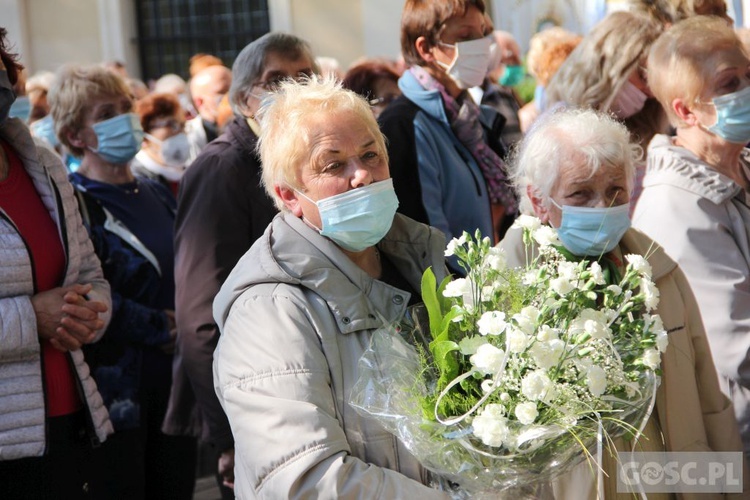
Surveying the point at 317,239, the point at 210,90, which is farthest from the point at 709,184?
the point at 210,90

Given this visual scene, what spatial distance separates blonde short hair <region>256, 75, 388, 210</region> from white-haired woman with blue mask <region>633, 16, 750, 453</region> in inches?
56.3

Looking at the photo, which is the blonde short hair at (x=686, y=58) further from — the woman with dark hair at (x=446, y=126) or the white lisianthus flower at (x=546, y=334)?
the white lisianthus flower at (x=546, y=334)

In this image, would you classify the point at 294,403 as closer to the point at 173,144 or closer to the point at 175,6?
the point at 173,144

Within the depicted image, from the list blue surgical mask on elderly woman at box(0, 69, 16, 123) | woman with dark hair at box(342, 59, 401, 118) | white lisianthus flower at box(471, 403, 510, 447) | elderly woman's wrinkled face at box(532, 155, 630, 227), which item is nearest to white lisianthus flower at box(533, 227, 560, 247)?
white lisianthus flower at box(471, 403, 510, 447)

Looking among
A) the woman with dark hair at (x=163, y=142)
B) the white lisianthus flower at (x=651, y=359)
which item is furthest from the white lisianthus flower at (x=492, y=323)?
the woman with dark hair at (x=163, y=142)

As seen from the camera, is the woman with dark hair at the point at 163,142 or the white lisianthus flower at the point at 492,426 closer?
the white lisianthus flower at the point at 492,426

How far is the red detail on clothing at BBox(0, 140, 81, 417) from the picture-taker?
3.51m

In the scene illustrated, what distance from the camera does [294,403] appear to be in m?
2.41

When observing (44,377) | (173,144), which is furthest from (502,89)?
(44,377)

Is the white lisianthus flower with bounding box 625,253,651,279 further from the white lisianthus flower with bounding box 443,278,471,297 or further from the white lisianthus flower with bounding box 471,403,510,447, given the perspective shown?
the white lisianthus flower with bounding box 471,403,510,447

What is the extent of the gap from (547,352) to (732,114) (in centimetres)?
214

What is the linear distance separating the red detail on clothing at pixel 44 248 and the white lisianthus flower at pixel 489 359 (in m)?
1.85

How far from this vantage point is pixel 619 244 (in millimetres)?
3410

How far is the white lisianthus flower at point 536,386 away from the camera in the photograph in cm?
218
